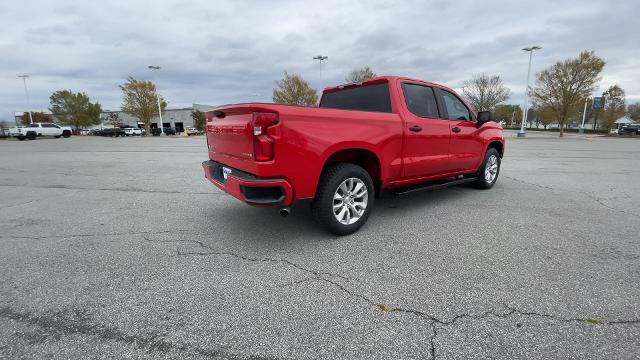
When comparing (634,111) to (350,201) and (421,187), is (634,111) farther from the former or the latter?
(350,201)

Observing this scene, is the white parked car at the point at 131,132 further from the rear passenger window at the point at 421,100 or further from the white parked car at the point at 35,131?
the rear passenger window at the point at 421,100

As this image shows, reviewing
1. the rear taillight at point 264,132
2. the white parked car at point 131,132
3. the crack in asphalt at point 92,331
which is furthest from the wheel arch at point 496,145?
the white parked car at point 131,132

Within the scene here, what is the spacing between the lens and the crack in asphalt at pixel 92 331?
1.87 m

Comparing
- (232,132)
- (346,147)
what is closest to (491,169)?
(346,147)

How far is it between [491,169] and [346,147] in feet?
13.2

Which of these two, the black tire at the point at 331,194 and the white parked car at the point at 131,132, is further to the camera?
the white parked car at the point at 131,132

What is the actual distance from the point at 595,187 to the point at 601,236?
3656mm

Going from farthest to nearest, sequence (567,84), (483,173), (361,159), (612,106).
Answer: (612,106) → (567,84) → (483,173) → (361,159)

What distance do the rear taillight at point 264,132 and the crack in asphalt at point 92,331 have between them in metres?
1.62

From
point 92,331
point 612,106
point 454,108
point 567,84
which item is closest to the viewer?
point 92,331

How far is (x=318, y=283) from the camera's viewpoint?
2.61 m

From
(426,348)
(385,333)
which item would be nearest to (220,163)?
(385,333)

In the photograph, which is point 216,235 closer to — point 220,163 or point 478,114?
point 220,163

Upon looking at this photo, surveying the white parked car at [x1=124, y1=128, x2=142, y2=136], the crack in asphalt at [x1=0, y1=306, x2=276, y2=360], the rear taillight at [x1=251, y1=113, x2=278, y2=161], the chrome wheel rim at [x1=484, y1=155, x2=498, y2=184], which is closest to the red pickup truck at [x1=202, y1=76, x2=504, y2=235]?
the rear taillight at [x1=251, y1=113, x2=278, y2=161]
